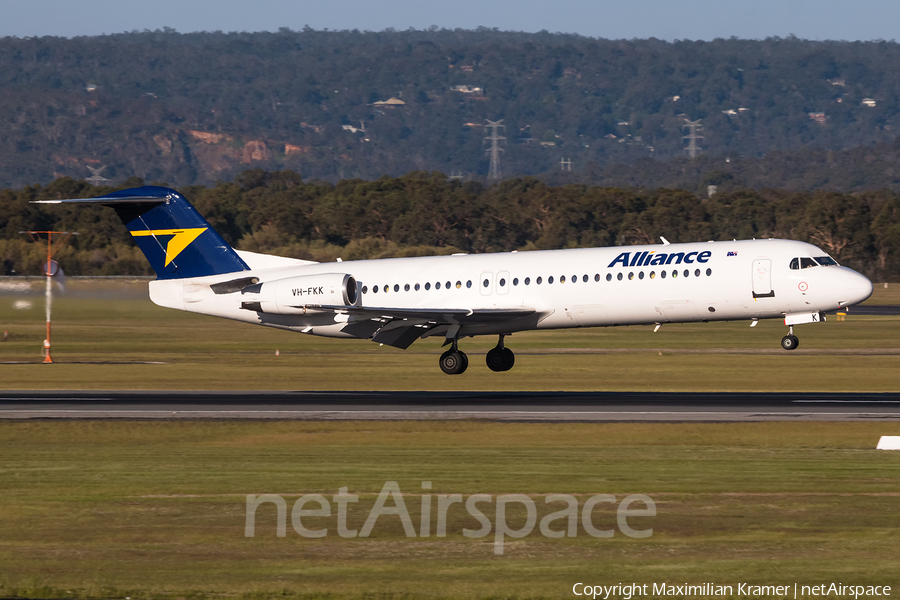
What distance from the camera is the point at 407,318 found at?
34375mm

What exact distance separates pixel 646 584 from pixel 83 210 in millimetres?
99365

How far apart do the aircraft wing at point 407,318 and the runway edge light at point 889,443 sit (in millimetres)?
13964

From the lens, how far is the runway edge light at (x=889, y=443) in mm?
21609

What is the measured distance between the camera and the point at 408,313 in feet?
112

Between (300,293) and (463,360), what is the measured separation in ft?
18.4

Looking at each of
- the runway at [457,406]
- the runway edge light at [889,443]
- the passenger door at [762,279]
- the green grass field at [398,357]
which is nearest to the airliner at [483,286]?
the passenger door at [762,279]

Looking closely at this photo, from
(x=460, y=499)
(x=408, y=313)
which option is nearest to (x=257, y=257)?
(x=408, y=313)

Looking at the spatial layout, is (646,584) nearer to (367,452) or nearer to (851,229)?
(367,452)

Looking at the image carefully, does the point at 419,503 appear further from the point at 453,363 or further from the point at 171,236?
the point at 171,236

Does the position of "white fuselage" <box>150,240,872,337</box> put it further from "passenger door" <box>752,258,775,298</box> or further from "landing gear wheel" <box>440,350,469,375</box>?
"landing gear wheel" <box>440,350,469,375</box>

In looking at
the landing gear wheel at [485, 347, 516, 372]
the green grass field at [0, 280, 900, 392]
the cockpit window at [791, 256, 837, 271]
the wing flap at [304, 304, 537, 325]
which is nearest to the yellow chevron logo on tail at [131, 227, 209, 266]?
the green grass field at [0, 280, 900, 392]

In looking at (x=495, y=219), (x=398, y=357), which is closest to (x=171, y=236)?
(x=398, y=357)

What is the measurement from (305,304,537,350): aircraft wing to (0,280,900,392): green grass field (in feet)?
5.36

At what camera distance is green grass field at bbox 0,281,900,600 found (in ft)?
44.0
